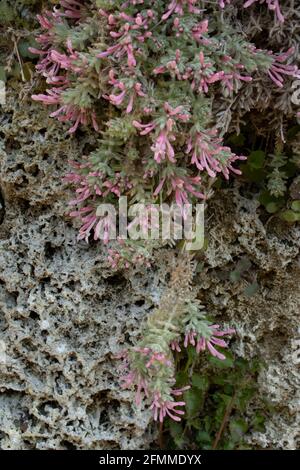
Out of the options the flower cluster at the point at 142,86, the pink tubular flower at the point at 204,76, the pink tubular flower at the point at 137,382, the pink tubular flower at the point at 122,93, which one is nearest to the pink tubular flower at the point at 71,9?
the flower cluster at the point at 142,86

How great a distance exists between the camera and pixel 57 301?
167 cm

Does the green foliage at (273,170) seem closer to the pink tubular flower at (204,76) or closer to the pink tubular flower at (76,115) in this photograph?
the pink tubular flower at (204,76)

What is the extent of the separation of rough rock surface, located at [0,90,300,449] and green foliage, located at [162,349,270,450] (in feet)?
0.51

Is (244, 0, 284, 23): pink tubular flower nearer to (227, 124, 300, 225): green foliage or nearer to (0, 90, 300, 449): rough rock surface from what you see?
(227, 124, 300, 225): green foliage

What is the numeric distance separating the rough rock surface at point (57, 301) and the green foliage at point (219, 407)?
0.15m

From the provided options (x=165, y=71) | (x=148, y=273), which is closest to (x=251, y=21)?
(x=165, y=71)

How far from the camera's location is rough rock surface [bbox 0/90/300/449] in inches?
65.2

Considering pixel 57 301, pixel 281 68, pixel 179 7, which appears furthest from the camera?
pixel 57 301

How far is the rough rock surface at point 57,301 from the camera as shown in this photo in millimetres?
1656

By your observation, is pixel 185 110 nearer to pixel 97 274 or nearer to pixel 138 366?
pixel 97 274

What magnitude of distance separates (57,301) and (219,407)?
0.62 meters

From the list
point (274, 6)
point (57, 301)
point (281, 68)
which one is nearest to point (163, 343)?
point (57, 301)

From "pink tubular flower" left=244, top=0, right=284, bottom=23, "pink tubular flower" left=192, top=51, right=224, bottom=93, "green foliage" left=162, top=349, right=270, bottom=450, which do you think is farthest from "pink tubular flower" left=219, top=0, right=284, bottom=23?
"green foliage" left=162, top=349, right=270, bottom=450

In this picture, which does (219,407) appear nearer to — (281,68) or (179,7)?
(281,68)
